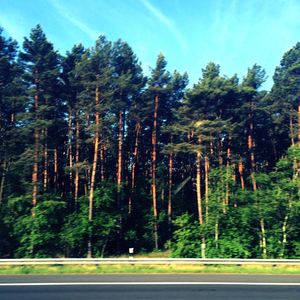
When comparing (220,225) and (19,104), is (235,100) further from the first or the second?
(19,104)

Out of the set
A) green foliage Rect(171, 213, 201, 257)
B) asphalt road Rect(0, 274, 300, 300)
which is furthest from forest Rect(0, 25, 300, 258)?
asphalt road Rect(0, 274, 300, 300)

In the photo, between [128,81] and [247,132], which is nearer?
[128,81]

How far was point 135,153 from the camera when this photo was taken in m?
35.1

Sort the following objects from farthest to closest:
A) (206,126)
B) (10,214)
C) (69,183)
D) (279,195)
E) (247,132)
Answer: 1. (69,183)
2. (247,132)
3. (206,126)
4. (10,214)
5. (279,195)

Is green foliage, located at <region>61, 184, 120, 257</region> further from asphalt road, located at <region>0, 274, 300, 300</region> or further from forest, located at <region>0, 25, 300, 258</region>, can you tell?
asphalt road, located at <region>0, 274, 300, 300</region>

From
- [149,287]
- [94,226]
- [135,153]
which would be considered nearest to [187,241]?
[94,226]

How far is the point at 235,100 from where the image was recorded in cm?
3095

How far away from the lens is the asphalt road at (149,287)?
9.04 m

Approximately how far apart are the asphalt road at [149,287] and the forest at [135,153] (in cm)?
1178

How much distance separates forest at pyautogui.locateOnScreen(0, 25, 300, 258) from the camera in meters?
24.2

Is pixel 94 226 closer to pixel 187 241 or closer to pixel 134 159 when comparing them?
pixel 187 241

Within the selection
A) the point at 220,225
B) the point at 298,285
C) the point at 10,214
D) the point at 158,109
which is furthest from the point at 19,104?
the point at 298,285

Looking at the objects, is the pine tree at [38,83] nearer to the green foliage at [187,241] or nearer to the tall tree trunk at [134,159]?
the tall tree trunk at [134,159]

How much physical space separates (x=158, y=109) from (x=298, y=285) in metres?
22.5
